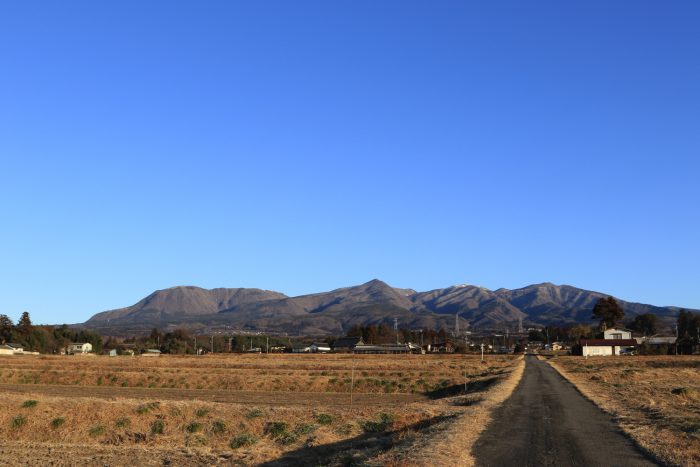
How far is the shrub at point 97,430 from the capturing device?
94.7ft

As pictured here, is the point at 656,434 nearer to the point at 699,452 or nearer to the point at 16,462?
the point at 699,452

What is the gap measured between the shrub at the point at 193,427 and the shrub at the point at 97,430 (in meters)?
3.56

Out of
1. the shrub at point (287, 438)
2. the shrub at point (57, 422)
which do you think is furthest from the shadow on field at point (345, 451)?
the shrub at point (57, 422)

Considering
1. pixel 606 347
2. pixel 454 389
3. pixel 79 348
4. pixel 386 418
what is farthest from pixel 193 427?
pixel 79 348

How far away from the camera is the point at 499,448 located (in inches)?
769

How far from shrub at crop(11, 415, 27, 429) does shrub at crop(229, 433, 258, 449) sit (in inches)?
425

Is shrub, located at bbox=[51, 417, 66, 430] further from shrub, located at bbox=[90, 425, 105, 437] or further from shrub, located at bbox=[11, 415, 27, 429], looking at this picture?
shrub, located at bbox=[90, 425, 105, 437]

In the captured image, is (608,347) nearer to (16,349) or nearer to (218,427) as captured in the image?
(16,349)

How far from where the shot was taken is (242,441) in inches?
1038

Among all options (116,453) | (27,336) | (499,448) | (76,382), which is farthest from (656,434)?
(27,336)

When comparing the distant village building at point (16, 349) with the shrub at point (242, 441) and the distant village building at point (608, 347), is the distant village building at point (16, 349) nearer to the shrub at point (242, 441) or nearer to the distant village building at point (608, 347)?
the distant village building at point (608, 347)

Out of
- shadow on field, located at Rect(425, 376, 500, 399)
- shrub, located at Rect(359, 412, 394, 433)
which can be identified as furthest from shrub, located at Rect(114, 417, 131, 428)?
shadow on field, located at Rect(425, 376, 500, 399)

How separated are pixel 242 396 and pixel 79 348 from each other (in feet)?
448

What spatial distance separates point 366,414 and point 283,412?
398 centimetres
